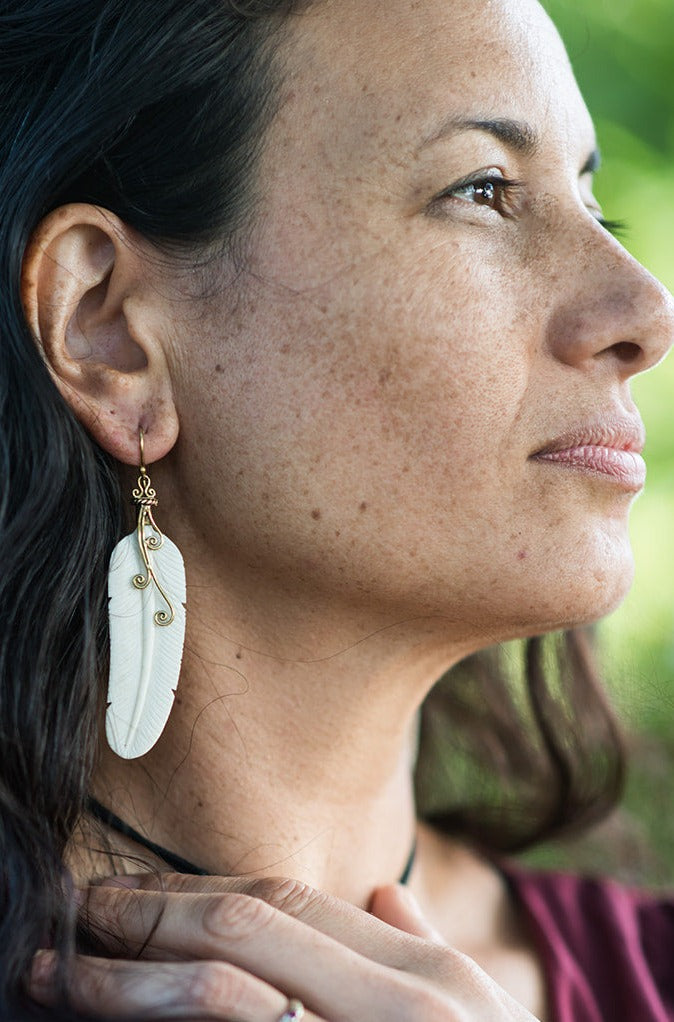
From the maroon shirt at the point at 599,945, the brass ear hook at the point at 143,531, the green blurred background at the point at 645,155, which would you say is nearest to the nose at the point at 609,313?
the brass ear hook at the point at 143,531

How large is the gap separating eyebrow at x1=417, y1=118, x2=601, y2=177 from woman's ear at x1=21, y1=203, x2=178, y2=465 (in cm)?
37

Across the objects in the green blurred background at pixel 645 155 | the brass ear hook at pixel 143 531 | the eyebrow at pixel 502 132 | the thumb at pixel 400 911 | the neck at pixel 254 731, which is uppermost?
the green blurred background at pixel 645 155

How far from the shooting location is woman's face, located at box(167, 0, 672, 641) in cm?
127

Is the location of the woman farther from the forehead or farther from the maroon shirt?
the maroon shirt

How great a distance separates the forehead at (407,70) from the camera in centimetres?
129

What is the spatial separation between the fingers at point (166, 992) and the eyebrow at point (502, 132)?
90 centimetres

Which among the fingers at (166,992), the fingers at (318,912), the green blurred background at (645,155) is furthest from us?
the green blurred background at (645,155)

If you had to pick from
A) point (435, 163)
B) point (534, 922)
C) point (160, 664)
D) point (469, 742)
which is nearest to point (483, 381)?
point (435, 163)

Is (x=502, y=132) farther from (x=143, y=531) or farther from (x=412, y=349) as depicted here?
(x=143, y=531)

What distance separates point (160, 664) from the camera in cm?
127

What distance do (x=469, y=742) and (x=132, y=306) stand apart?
1.17 meters

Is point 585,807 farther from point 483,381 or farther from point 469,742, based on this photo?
point 483,381

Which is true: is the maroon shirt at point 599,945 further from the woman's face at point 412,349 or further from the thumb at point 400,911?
the woman's face at point 412,349

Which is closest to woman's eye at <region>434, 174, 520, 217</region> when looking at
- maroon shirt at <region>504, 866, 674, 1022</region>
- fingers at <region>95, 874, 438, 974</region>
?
fingers at <region>95, 874, 438, 974</region>
